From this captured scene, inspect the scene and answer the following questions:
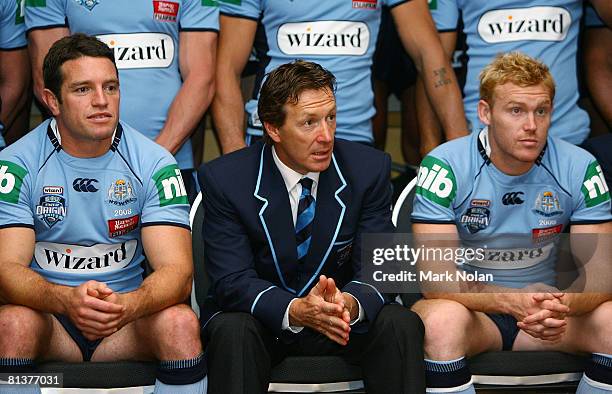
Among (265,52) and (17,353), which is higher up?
(265,52)

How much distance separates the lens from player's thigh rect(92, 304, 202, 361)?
11.4ft

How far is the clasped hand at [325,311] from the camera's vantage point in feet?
11.3

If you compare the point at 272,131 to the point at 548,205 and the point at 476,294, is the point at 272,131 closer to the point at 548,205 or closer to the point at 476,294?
the point at 476,294

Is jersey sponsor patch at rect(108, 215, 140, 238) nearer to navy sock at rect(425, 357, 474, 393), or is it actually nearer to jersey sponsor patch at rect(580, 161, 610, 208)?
navy sock at rect(425, 357, 474, 393)

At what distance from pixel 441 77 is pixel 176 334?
1.78 metres

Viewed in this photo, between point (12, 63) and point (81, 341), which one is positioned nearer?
point (81, 341)

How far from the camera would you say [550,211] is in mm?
3977

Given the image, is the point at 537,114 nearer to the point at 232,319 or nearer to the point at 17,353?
the point at 232,319

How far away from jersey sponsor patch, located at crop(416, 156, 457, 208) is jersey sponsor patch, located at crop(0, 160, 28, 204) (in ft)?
4.56

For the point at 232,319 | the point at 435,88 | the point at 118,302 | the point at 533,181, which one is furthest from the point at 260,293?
the point at 435,88

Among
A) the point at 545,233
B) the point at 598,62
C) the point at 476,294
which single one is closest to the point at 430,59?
the point at 598,62

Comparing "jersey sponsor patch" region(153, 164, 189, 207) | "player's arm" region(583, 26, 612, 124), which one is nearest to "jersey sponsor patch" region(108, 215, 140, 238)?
"jersey sponsor patch" region(153, 164, 189, 207)

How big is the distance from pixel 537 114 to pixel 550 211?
36 centimetres

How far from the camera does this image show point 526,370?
3627mm
